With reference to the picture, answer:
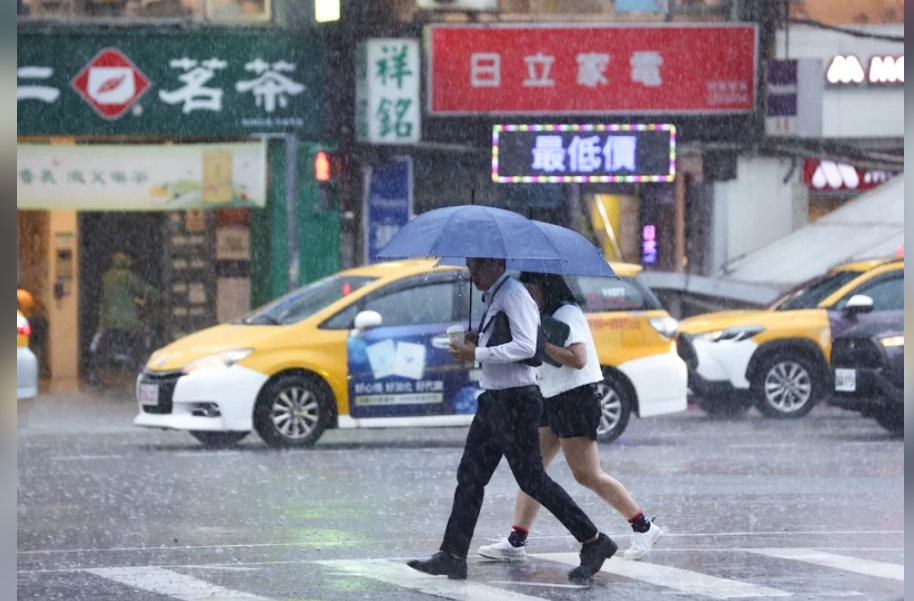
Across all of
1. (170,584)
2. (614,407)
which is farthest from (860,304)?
(170,584)

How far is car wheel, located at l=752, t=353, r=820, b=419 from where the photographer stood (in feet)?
63.0

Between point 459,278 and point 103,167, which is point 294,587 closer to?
point 459,278

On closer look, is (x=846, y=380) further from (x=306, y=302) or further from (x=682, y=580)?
(x=682, y=580)

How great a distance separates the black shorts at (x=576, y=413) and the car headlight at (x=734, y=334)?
34.3 ft

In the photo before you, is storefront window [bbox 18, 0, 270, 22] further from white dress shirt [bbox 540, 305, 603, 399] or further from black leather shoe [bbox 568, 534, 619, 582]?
black leather shoe [bbox 568, 534, 619, 582]

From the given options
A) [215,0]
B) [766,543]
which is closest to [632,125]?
[215,0]

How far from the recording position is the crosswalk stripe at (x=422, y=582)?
27.2ft

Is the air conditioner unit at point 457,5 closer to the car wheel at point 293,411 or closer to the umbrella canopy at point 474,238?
the car wheel at point 293,411

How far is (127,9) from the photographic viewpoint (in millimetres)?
25172

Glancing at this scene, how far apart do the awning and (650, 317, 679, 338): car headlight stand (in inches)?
317

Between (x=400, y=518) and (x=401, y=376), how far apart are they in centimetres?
456

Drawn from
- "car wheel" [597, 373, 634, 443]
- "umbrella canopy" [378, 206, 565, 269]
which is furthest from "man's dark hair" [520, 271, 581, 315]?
"car wheel" [597, 373, 634, 443]

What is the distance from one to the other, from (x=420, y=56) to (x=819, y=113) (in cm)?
581

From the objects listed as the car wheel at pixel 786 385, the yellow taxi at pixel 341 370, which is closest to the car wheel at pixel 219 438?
the yellow taxi at pixel 341 370
